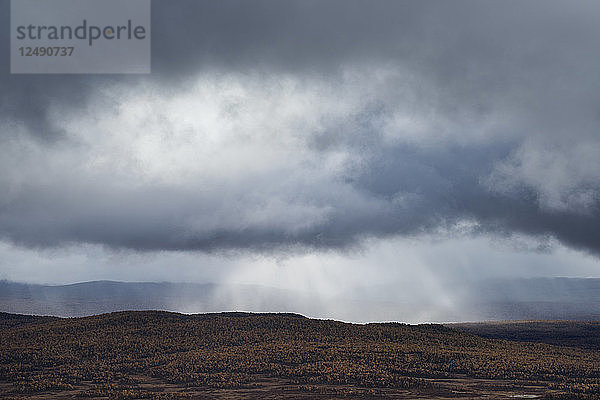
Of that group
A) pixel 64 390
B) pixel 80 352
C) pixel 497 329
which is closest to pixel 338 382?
pixel 64 390

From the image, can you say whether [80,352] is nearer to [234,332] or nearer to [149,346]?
[149,346]

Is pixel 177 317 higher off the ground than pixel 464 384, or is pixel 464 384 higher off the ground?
pixel 177 317

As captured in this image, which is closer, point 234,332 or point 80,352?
point 80,352

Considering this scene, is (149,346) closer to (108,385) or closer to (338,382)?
(108,385)

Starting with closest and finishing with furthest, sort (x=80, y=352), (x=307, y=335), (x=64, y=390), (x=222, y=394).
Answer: (x=222, y=394)
(x=64, y=390)
(x=80, y=352)
(x=307, y=335)

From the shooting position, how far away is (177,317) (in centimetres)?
8394

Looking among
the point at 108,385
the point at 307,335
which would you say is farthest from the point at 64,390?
the point at 307,335

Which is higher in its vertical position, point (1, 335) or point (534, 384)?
point (1, 335)

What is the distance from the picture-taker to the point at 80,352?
198 feet

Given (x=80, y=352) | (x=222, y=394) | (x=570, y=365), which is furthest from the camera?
(x=80, y=352)

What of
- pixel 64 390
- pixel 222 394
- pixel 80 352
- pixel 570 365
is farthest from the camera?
pixel 80 352

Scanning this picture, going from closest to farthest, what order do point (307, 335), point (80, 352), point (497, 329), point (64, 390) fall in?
point (64, 390), point (80, 352), point (307, 335), point (497, 329)

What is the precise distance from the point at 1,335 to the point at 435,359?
61067 mm

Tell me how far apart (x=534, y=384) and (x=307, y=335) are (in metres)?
31.7
